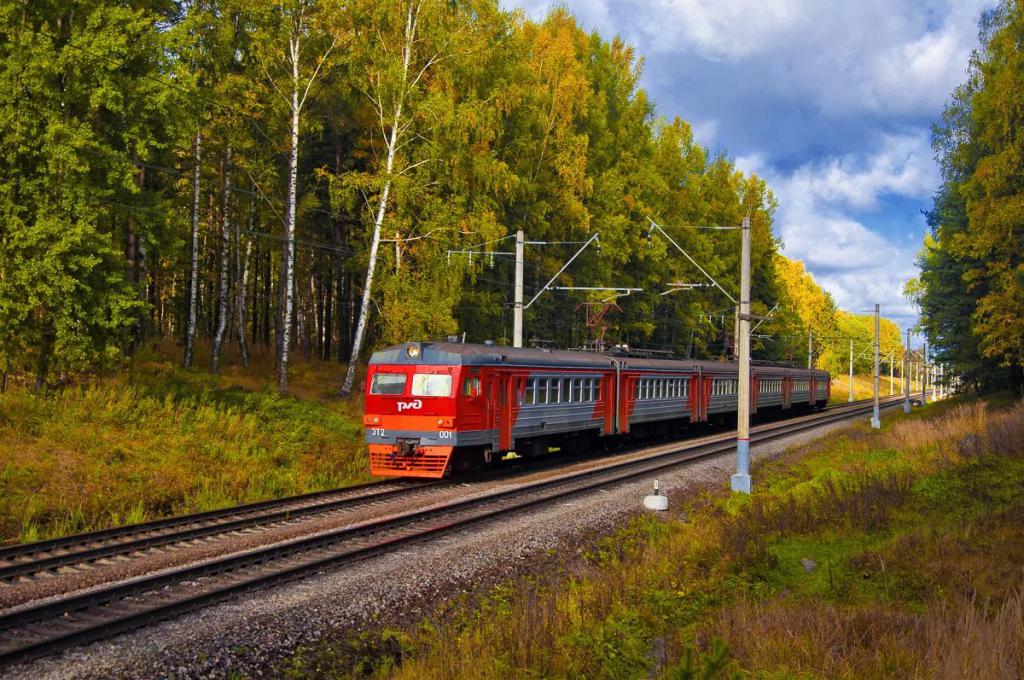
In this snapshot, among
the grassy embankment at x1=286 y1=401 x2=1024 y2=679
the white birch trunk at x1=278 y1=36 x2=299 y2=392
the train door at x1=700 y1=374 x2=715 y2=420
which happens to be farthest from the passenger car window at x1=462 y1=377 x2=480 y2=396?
the train door at x1=700 y1=374 x2=715 y2=420

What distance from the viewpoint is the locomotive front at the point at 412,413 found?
17.2 m

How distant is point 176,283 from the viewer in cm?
4062

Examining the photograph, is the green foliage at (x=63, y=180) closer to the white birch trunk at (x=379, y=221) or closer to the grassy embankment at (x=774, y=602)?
the white birch trunk at (x=379, y=221)

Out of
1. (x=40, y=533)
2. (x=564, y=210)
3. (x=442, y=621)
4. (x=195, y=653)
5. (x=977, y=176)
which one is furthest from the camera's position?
(x=564, y=210)

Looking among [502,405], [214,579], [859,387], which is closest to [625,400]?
[502,405]

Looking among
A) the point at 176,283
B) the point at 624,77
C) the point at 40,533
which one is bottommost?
the point at 40,533

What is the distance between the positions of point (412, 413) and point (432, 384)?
74cm

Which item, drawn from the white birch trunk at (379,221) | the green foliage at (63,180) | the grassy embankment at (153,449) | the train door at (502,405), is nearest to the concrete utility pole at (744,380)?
the train door at (502,405)

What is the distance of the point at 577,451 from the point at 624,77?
26477mm

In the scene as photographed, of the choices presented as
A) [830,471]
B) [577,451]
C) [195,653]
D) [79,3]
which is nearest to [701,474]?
[830,471]

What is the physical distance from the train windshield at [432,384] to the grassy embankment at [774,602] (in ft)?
17.2

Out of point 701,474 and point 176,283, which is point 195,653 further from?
point 176,283

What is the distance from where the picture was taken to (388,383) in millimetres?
18219

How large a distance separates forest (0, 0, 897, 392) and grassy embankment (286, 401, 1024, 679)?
8.34m
